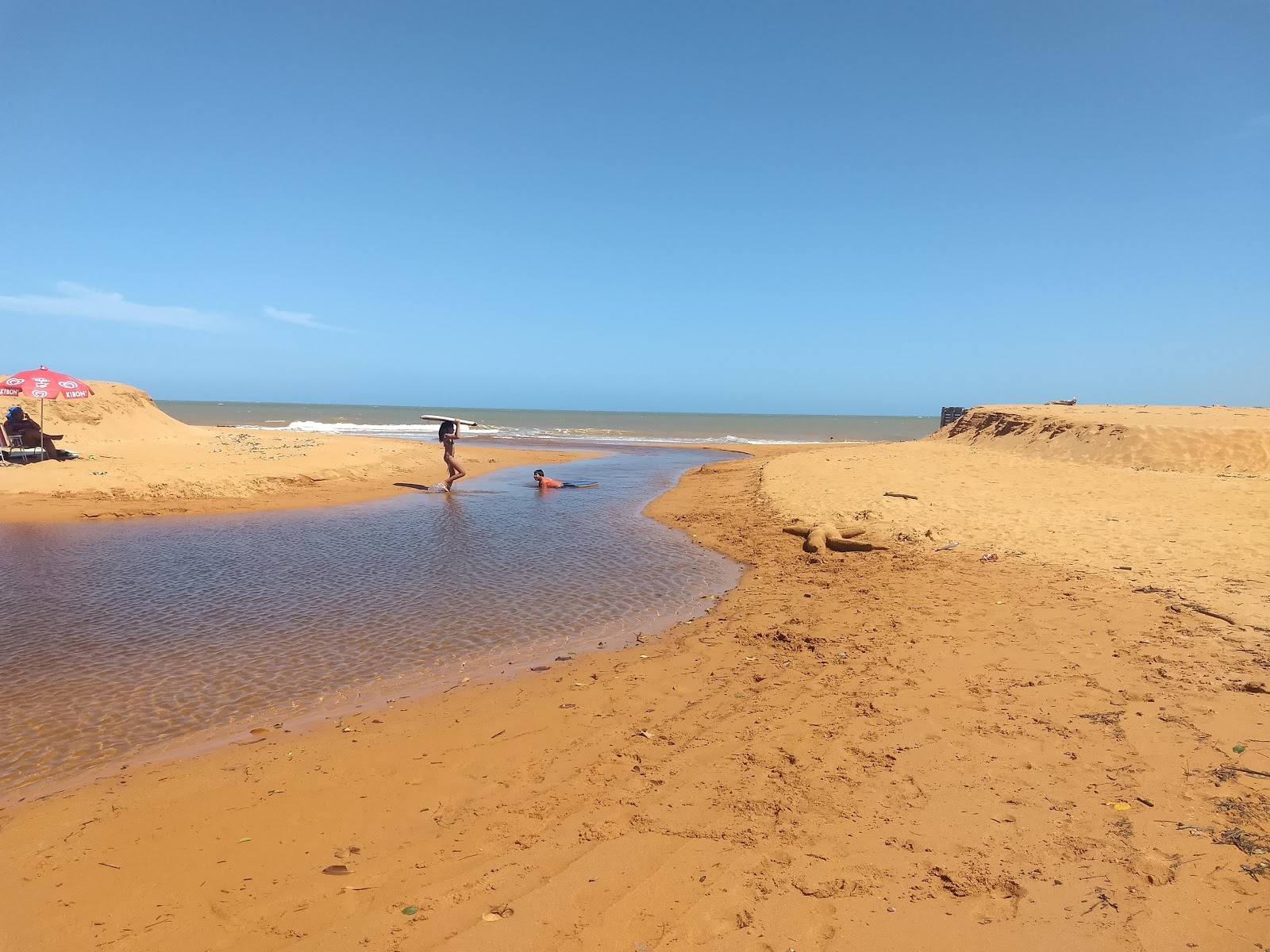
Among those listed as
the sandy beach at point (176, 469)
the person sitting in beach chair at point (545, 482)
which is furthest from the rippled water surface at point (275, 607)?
the person sitting in beach chair at point (545, 482)

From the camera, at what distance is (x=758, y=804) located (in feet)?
13.0

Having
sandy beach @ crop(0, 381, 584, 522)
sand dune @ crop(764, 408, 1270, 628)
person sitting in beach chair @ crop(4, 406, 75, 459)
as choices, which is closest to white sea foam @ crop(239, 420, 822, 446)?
sandy beach @ crop(0, 381, 584, 522)

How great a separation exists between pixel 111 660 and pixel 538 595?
15.0 feet

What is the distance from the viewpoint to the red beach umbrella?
16.8 m

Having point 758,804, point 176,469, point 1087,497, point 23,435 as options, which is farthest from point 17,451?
point 1087,497

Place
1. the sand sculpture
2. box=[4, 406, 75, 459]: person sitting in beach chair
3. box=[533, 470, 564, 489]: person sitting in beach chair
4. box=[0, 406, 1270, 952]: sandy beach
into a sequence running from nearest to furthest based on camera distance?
box=[0, 406, 1270, 952]: sandy beach < the sand sculpture < box=[4, 406, 75, 459]: person sitting in beach chair < box=[533, 470, 564, 489]: person sitting in beach chair

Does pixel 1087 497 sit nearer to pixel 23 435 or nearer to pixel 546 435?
pixel 23 435

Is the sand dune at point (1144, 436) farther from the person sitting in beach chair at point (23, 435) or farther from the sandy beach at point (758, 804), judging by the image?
the person sitting in beach chair at point (23, 435)

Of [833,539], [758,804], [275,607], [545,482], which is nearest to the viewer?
[758,804]

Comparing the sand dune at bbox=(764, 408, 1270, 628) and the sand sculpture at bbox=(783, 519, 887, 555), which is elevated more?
the sand dune at bbox=(764, 408, 1270, 628)

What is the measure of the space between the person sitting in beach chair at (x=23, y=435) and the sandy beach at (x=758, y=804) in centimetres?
1792

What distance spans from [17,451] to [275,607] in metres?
14.6

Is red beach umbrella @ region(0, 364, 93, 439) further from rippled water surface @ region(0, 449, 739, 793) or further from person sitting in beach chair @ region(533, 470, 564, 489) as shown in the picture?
person sitting in beach chair @ region(533, 470, 564, 489)

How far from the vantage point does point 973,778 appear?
414 cm
